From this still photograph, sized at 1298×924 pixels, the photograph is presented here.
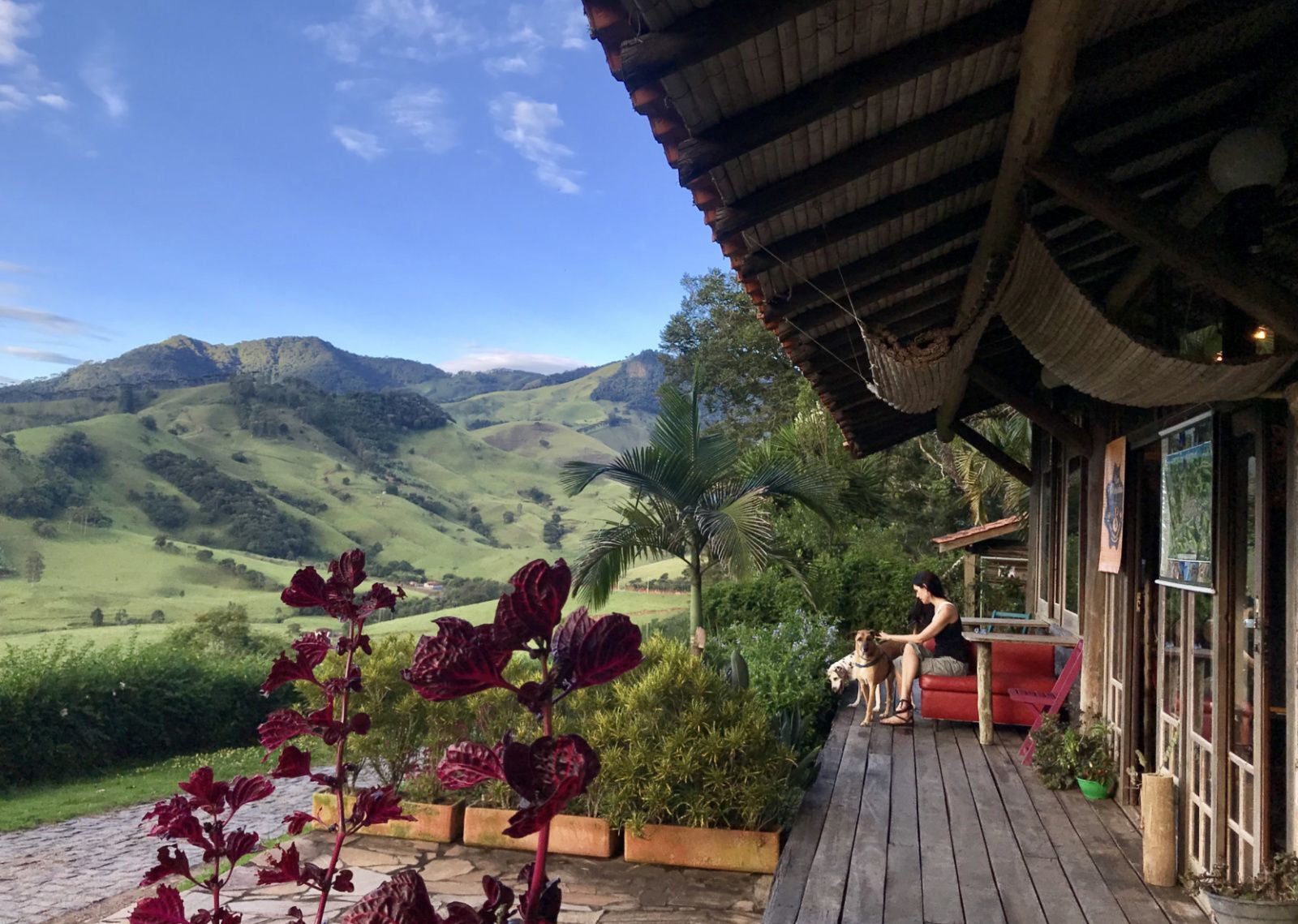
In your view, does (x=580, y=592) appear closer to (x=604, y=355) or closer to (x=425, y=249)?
(x=425, y=249)

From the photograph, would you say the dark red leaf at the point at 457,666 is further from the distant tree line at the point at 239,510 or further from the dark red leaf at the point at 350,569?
the distant tree line at the point at 239,510

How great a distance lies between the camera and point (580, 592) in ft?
33.9

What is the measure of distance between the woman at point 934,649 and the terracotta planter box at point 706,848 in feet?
9.61

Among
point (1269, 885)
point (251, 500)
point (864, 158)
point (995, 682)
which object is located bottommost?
point (1269, 885)

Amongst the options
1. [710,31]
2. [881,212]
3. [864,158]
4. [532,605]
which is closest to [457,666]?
[532,605]

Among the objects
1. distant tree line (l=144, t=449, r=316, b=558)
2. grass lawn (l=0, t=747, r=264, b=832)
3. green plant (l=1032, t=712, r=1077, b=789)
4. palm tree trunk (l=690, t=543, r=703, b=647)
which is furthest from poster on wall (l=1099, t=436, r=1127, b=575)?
distant tree line (l=144, t=449, r=316, b=558)

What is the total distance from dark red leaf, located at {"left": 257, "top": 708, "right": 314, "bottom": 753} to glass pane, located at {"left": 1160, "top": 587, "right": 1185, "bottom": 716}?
3.94 m

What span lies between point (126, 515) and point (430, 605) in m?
27.2

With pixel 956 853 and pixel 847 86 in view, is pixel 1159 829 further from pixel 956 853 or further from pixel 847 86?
pixel 847 86

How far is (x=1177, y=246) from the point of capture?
2.43m

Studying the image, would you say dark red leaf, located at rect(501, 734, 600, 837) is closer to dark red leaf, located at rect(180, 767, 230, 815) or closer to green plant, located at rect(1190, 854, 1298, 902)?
dark red leaf, located at rect(180, 767, 230, 815)

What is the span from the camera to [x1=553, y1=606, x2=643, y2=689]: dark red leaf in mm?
890

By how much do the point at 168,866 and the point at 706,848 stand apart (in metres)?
3.73

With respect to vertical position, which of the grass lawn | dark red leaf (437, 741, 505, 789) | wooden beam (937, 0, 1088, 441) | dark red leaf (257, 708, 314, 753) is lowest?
the grass lawn
